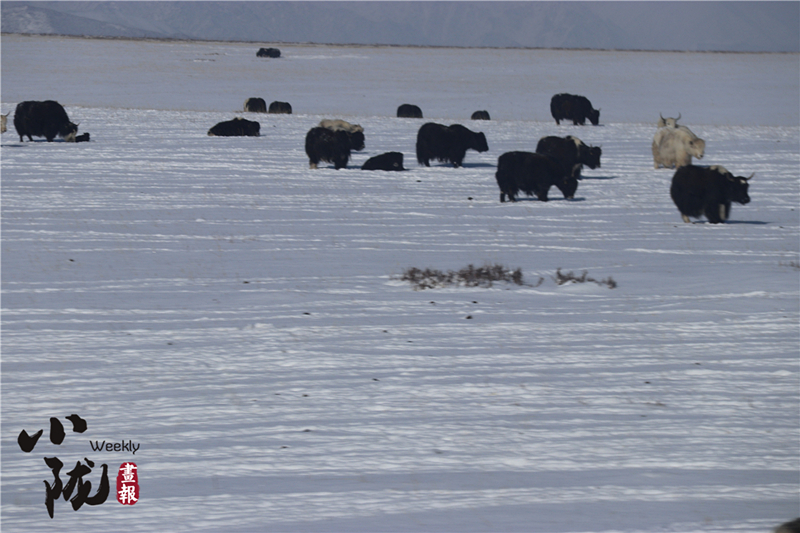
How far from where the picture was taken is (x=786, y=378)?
5.57 m

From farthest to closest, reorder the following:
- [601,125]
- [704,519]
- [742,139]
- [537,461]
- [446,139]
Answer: [601,125] → [742,139] → [446,139] → [537,461] → [704,519]

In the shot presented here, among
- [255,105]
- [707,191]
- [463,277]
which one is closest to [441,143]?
[707,191]

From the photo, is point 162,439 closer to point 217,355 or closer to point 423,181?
point 217,355

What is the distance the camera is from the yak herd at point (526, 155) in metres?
12.3

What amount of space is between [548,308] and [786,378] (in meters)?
2.17

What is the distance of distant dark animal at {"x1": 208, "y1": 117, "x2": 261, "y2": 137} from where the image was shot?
73.4 feet

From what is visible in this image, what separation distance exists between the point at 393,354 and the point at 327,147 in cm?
1204

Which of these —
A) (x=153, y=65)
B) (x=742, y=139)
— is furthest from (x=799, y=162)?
(x=153, y=65)

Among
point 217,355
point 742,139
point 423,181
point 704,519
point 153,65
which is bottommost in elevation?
point 704,519

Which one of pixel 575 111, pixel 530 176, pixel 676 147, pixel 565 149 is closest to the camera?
pixel 530 176

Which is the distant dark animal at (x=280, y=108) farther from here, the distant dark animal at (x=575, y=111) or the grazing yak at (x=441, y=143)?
the grazing yak at (x=441, y=143)

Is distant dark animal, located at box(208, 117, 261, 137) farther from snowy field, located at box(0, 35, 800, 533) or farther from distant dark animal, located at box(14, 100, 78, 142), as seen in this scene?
snowy field, located at box(0, 35, 800, 533)

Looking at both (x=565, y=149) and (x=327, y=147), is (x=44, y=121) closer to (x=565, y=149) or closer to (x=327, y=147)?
(x=327, y=147)

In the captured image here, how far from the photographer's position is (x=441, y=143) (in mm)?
17984
